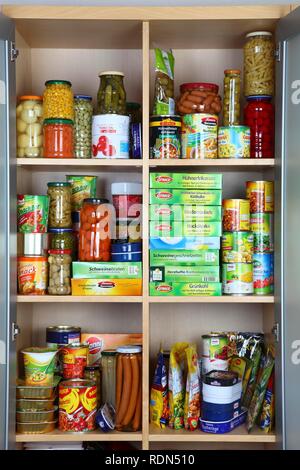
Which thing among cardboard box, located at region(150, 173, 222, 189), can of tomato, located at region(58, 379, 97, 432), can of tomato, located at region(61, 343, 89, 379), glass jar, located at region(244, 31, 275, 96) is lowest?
can of tomato, located at region(58, 379, 97, 432)

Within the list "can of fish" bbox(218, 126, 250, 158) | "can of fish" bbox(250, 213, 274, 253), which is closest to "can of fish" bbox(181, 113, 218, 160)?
"can of fish" bbox(218, 126, 250, 158)

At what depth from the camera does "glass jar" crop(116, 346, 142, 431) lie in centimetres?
216

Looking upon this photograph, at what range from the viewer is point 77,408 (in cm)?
216

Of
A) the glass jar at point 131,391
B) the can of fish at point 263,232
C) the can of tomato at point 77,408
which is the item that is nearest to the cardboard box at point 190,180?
the can of fish at point 263,232

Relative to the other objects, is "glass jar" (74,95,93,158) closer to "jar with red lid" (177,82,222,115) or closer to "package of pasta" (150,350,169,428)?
"jar with red lid" (177,82,222,115)

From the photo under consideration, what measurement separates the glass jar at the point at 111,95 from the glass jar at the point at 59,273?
47 cm

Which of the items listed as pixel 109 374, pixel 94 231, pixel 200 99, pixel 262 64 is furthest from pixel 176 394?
pixel 262 64

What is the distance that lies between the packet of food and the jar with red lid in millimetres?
45

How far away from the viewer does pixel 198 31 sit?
2.23 m

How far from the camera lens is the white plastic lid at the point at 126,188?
7.34 ft

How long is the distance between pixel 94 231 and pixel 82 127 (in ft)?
1.12

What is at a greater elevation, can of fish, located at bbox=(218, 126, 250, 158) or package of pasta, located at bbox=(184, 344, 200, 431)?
can of fish, located at bbox=(218, 126, 250, 158)

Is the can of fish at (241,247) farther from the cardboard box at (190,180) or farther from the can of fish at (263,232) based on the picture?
the cardboard box at (190,180)

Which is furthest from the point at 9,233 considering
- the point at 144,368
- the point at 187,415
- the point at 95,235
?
the point at 187,415
